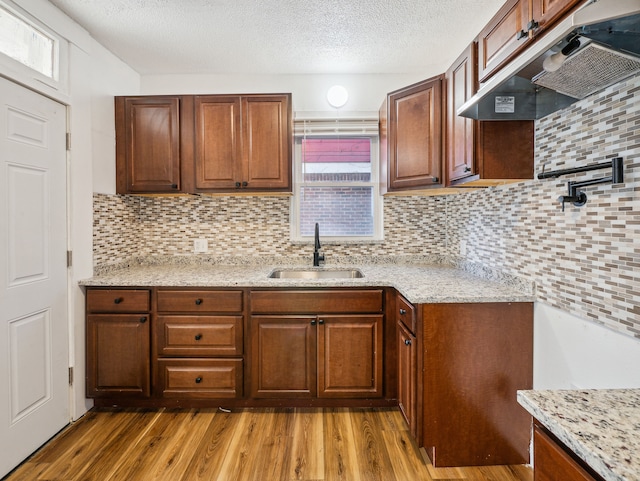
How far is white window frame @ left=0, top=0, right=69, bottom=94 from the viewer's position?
167 centimetres

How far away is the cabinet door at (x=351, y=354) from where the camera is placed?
217 cm

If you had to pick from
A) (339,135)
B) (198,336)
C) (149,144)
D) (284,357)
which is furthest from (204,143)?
(284,357)

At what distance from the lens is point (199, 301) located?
219cm

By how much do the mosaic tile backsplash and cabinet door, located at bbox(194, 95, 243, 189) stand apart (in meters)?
0.37

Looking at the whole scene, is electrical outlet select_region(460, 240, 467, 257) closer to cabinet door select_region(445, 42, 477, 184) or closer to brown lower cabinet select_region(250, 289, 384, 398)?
cabinet door select_region(445, 42, 477, 184)

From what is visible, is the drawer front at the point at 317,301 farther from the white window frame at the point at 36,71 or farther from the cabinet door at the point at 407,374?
the white window frame at the point at 36,71

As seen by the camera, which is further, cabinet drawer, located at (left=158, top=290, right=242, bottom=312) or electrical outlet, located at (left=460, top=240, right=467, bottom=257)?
electrical outlet, located at (left=460, top=240, right=467, bottom=257)

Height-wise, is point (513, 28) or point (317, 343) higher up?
point (513, 28)

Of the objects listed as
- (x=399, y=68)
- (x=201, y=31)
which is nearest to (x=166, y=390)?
(x=201, y=31)

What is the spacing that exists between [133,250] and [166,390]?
120 cm

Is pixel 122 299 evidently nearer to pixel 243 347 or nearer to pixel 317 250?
pixel 243 347

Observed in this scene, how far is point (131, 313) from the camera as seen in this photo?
2205 millimetres

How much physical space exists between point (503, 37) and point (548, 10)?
1.00ft

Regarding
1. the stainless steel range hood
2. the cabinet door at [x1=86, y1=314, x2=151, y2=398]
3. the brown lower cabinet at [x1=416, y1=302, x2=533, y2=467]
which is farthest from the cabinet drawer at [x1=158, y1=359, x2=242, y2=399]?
the stainless steel range hood
